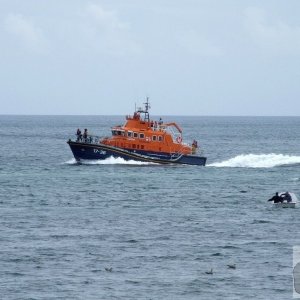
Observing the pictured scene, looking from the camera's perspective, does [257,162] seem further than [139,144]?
Yes

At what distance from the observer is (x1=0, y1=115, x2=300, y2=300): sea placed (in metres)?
37.1

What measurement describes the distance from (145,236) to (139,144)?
37.7 m

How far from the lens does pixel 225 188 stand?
7131 centimetres

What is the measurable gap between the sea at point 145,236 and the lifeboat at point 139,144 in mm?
3117

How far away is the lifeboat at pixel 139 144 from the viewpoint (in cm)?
8400

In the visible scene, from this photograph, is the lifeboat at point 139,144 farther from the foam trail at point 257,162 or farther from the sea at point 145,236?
the foam trail at point 257,162

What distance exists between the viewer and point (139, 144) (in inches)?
3324

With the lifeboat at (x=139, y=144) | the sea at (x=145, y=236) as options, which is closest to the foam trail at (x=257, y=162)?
the lifeboat at (x=139, y=144)

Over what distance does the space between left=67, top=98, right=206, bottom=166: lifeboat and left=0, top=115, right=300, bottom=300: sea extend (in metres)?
3.12

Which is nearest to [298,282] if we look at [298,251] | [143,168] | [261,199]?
[298,251]

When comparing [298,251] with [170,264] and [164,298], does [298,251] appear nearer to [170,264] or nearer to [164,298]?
[170,264]

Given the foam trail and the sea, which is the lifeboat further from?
the foam trail

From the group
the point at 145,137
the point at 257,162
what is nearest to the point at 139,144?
the point at 145,137

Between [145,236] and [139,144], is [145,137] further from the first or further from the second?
[145,236]
